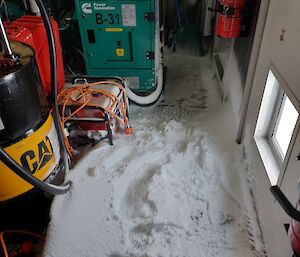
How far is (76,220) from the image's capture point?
166cm

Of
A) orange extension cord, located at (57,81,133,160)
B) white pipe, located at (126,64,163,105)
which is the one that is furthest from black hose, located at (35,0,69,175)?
white pipe, located at (126,64,163,105)

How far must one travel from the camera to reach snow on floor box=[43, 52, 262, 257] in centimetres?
153

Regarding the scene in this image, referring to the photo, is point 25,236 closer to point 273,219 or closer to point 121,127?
point 121,127

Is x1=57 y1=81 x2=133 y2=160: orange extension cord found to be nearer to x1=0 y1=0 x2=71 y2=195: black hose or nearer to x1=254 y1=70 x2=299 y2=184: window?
x1=0 y1=0 x2=71 y2=195: black hose

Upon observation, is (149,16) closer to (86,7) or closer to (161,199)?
(86,7)

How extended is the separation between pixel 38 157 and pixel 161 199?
73 cm

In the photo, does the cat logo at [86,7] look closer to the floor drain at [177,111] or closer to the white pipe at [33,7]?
the white pipe at [33,7]

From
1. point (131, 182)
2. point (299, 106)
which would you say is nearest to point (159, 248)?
point (131, 182)

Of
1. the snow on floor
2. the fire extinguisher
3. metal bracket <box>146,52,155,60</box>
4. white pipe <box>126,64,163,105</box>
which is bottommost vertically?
the snow on floor

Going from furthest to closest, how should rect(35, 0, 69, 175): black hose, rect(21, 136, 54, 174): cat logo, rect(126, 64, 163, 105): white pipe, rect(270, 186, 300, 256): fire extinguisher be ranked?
rect(126, 64, 163, 105): white pipe → rect(21, 136, 54, 174): cat logo → rect(35, 0, 69, 175): black hose → rect(270, 186, 300, 256): fire extinguisher

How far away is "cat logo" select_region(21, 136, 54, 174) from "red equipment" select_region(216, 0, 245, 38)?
137 cm

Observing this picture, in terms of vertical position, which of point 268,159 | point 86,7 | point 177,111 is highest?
point 86,7

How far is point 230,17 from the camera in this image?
198 centimetres

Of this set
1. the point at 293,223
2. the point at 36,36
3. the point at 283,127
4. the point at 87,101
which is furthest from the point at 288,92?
the point at 36,36
